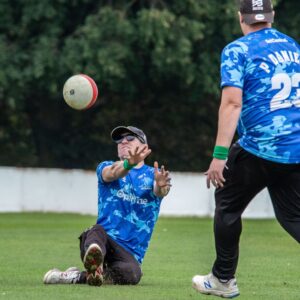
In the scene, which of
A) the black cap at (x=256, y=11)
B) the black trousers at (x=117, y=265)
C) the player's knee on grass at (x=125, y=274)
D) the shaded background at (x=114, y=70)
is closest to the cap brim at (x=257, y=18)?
the black cap at (x=256, y=11)

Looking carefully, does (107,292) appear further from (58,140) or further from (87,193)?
(58,140)

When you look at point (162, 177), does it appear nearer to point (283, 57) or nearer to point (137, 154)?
point (137, 154)

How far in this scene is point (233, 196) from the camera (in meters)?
7.53

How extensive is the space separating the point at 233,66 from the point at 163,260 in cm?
539

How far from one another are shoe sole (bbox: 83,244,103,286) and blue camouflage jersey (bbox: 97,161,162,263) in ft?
1.92

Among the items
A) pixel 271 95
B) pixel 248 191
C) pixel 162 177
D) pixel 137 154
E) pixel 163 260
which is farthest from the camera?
pixel 163 260

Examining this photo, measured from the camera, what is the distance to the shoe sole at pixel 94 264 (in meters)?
8.39

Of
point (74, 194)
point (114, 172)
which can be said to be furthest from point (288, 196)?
point (74, 194)

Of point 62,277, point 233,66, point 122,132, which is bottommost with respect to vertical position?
point 62,277

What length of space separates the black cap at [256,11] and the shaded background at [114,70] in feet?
49.3

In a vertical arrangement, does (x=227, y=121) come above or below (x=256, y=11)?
below

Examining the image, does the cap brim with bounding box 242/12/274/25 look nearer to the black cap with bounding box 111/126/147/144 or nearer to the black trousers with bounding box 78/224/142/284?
the black cap with bounding box 111/126/147/144

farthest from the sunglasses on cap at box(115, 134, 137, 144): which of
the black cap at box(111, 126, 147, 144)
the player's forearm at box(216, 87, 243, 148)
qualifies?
the player's forearm at box(216, 87, 243, 148)

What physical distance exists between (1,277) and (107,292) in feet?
5.93
